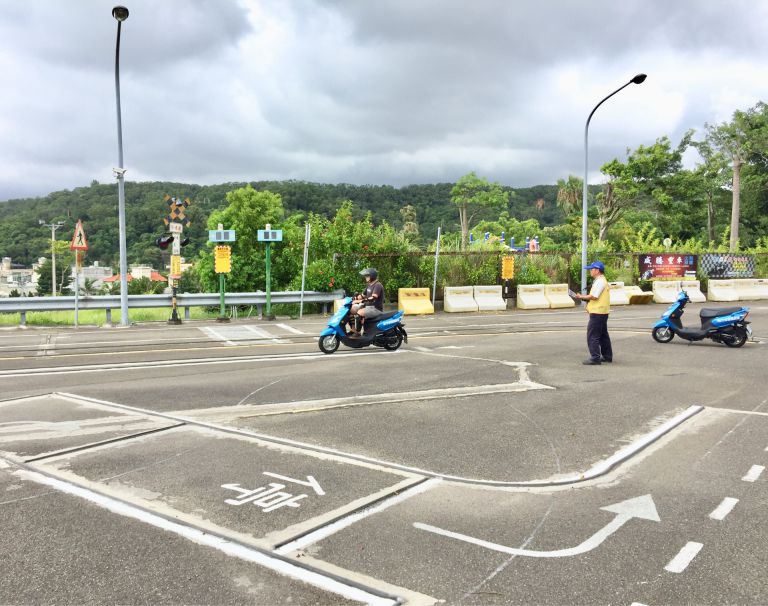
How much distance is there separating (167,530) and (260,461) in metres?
1.48

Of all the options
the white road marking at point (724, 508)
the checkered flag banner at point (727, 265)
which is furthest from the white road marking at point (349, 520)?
the checkered flag banner at point (727, 265)

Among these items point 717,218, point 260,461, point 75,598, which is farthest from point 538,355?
point 717,218

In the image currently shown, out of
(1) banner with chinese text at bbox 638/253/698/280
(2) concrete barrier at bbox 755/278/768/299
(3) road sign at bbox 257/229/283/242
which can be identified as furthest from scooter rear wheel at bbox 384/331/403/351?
(2) concrete barrier at bbox 755/278/768/299

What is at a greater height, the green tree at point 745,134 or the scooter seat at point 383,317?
the green tree at point 745,134

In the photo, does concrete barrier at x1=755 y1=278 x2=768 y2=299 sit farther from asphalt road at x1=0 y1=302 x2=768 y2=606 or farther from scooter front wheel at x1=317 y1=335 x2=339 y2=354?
scooter front wheel at x1=317 y1=335 x2=339 y2=354

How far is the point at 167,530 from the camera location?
4.04 metres

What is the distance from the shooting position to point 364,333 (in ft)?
42.3

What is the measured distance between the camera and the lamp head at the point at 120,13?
17.0 meters

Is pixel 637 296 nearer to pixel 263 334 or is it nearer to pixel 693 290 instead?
pixel 693 290

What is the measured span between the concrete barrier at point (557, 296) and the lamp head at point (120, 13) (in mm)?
18634

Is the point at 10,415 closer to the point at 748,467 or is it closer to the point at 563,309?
the point at 748,467

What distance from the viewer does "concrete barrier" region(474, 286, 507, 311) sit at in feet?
82.1

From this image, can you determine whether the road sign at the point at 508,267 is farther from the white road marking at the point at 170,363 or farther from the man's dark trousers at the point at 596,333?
the man's dark trousers at the point at 596,333

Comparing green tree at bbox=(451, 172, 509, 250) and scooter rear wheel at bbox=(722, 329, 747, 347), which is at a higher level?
green tree at bbox=(451, 172, 509, 250)
